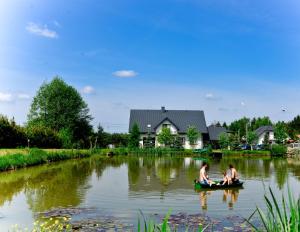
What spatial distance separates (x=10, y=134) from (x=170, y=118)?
111ft

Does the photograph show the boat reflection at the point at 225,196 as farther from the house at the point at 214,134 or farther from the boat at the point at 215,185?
the house at the point at 214,134

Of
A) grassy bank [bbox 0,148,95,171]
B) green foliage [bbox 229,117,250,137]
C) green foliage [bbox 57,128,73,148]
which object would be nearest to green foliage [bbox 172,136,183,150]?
green foliage [bbox 57,128,73,148]

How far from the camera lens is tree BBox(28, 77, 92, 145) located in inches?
2552

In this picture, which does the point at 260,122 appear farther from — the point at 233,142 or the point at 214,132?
the point at 233,142

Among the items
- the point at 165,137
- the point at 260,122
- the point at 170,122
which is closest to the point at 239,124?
the point at 260,122

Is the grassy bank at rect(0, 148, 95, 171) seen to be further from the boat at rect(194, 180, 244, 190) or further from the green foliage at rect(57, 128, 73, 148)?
the boat at rect(194, 180, 244, 190)

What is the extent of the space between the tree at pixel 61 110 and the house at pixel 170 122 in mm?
8020

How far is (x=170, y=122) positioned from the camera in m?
68.2

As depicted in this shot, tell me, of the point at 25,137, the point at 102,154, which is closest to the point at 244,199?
the point at 25,137

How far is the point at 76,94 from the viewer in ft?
227

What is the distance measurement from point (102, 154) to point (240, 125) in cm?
6432

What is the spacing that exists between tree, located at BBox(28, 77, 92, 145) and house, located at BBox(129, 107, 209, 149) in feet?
26.3

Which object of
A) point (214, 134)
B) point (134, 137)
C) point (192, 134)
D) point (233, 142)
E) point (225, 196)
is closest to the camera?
point (225, 196)

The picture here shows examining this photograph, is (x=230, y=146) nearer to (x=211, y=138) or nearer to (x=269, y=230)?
(x=211, y=138)
